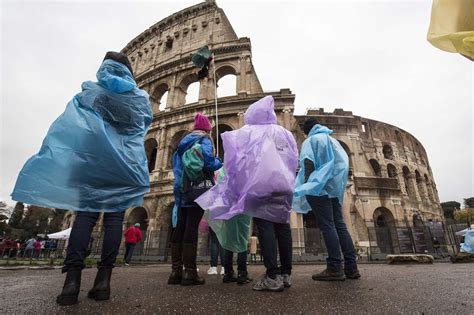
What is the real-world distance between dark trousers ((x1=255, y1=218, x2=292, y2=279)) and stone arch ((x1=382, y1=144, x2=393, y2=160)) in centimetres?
2473

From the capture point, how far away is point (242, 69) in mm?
16719

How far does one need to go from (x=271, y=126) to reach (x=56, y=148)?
2.18 metres

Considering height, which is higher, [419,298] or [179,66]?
[179,66]

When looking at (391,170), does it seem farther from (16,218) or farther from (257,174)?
(16,218)

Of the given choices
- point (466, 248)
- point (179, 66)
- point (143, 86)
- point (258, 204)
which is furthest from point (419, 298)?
point (143, 86)

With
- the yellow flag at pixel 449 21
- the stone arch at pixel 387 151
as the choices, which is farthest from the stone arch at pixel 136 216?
the stone arch at pixel 387 151

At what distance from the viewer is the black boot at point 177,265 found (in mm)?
2818

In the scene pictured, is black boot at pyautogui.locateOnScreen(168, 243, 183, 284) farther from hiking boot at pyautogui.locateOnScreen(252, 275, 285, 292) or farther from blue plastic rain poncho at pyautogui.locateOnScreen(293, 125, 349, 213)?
blue plastic rain poncho at pyautogui.locateOnScreen(293, 125, 349, 213)

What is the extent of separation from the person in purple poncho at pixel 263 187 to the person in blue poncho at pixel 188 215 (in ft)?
0.77

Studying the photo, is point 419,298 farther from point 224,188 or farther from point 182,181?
point 182,181

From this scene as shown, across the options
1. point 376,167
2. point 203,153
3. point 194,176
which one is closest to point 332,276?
point 194,176

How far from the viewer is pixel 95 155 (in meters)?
2.09

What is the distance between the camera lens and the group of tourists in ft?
6.51

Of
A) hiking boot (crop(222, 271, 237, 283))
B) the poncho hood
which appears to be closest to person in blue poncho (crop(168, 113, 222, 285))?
hiking boot (crop(222, 271, 237, 283))
